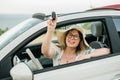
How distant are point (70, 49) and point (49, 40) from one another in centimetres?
37

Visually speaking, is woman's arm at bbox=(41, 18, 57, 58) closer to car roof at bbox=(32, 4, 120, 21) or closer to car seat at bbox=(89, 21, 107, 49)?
car roof at bbox=(32, 4, 120, 21)

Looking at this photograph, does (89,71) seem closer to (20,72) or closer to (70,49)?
(70,49)

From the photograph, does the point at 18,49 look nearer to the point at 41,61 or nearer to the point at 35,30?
the point at 35,30

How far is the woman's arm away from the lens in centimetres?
458

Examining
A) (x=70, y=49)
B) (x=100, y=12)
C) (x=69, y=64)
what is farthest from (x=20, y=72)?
(x=100, y=12)

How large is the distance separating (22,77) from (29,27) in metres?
0.72

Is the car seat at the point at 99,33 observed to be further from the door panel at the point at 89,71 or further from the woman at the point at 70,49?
the door panel at the point at 89,71

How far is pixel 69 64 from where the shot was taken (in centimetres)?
465

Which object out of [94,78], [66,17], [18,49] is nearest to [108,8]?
[66,17]

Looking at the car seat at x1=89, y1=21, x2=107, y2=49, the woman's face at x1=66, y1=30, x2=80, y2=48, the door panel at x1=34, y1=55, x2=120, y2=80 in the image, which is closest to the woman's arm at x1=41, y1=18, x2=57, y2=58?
the woman's face at x1=66, y1=30, x2=80, y2=48

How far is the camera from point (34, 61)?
4668 millimetres

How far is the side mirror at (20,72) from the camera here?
4.20 m

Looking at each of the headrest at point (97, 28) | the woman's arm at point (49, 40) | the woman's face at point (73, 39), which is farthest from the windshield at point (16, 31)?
the headrest at point (97, 28)

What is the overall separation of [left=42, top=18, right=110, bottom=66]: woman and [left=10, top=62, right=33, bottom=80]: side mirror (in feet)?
2.18
